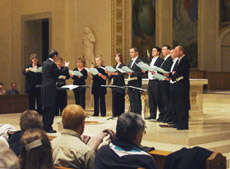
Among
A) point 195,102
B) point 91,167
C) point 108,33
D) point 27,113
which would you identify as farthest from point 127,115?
point 108,33

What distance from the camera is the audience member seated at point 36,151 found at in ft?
8.83

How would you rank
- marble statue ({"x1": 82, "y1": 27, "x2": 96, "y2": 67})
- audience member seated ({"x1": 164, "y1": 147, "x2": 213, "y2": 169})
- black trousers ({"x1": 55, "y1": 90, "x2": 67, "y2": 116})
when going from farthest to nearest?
marble statue ({"x1": 82, "y1": 27, "x2": 96, "y2": 67})
black trousers ({"x1": 55, "y1": 90, "x2": 67, "y2": 116})
audience member seated ({"x1": 164, "y1": 147, "x2": 213, "y2": 169})

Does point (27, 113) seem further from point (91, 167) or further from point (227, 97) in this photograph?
point (227, 97)

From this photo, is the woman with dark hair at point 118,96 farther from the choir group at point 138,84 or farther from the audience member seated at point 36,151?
the audience member seated at point 36,151

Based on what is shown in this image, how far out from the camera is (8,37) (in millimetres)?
21625

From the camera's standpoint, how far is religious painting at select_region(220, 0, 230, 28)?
2127cm

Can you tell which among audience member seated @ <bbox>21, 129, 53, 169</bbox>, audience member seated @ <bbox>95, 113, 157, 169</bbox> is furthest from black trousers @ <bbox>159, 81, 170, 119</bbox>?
audience member seated @ <bbox>21, 129, 53, 169</bbox>

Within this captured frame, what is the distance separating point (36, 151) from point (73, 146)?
1.28m

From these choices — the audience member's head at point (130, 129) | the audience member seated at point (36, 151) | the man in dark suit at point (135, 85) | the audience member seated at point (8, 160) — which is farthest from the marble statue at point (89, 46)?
the audience member seated at point (8, 160)

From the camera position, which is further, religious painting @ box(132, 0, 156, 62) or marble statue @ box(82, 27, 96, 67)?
religious painting @ box(132, 0, 156, 62)

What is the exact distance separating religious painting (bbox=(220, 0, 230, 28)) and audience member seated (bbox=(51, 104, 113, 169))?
719 inches

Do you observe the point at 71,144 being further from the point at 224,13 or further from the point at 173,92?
the point at 224,13

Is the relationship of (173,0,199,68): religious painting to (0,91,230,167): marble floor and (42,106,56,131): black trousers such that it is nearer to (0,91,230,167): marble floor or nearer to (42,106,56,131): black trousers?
(0,91,230,167): marble floor

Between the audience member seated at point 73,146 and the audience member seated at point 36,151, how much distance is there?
A: 1.14 meters
